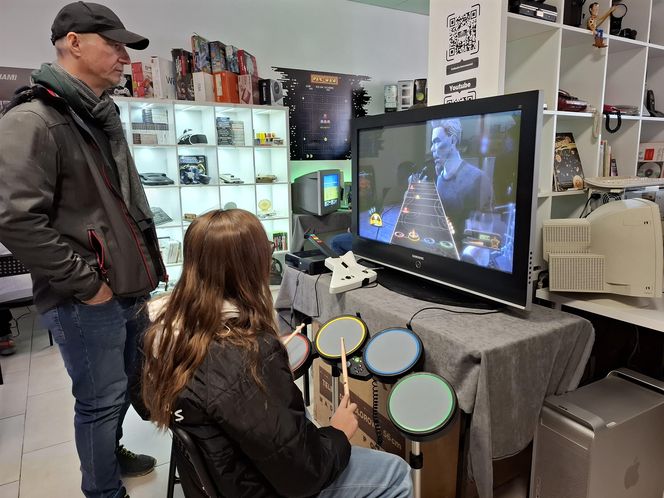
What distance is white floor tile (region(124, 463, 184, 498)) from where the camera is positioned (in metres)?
1.85

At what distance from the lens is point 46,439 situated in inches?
88.0

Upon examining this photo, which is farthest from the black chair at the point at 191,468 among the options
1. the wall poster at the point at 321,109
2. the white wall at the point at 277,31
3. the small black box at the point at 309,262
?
the wall poster at the point at 321,109

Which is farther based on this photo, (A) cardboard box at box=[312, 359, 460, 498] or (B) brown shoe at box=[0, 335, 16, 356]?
(B) brown shoe at box=[0, 335, 16, 356]

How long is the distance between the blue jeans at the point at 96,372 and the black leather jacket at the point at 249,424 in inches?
28.7

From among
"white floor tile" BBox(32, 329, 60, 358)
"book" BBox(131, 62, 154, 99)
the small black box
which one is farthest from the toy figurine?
"white floor tile" BBox(32, 329, 60, 358)

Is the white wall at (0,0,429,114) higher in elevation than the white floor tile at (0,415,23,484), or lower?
higher

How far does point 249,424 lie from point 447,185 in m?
1.19

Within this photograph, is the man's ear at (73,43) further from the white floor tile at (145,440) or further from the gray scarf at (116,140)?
the white floor tile at (145,440)

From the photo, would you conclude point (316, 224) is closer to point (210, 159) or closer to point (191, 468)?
point (210, 159)

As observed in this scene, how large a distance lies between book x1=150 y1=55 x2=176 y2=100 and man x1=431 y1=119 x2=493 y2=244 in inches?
110

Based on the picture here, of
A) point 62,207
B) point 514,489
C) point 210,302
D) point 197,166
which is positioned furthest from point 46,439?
point 197,166

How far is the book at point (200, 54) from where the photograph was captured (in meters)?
3.85

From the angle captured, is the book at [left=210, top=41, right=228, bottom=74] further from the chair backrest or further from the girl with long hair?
the chair backrest

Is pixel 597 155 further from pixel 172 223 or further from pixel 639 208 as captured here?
pixel 172 223
